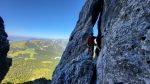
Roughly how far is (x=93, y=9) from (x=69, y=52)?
9.66 metres

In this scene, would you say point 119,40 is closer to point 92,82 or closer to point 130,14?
point 130,14

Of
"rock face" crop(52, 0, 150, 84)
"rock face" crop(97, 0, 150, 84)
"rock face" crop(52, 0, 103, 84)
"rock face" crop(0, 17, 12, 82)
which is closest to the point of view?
"rock face" crop(97, 0, 150, 84)

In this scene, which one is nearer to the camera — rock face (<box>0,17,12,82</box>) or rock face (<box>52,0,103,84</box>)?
rock face (<box>52,0,103,84</box>)

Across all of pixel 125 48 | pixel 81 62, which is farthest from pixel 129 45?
pixel 81 62

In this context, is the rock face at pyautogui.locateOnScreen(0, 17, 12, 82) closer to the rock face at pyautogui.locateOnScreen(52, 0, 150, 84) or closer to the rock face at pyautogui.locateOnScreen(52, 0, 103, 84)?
the rock face at pyautogui.locateOnScreen(52, 0, 103, 84)

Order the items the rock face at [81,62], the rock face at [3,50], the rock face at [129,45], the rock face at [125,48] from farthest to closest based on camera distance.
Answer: the rock face at [3,50] < the rock face at [81,62] < the rock face at [125,48] < the rock face at [129,45]

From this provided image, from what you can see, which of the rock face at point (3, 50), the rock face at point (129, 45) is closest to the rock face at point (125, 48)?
the rock face at point (129, 45)

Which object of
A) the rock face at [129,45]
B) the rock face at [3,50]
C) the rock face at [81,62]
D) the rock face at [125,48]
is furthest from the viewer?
the rock face at [3,50]

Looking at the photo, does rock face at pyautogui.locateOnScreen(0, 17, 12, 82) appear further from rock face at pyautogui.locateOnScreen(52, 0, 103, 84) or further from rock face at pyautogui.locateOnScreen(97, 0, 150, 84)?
rock face at pyautogui.locateOnScreen(97, 0, 150, 84)

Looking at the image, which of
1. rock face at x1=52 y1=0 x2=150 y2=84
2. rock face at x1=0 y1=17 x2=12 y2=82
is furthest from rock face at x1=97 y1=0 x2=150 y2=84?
rock face at x1=0 y1=17 x2=12 y2=82

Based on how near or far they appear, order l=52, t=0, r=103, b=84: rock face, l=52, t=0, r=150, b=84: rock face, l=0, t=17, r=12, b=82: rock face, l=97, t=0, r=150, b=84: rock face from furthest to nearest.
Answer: l=0, t=17, r=12, b=82: rock face, l=52, t=0, r=103, b=84: rock face, l=52, t=0, r=150, b=84: rock face, l=97, t=0, r=150, b=84: rock face

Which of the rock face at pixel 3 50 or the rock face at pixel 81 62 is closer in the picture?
the rock face at pixel 81 62

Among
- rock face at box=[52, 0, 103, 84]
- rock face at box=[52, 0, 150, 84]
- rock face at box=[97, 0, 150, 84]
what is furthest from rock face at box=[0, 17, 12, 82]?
rock face at box=[97, 0, 150, 84]

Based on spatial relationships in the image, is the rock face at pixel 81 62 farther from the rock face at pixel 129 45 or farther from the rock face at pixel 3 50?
the rock face at pixel 3 50
